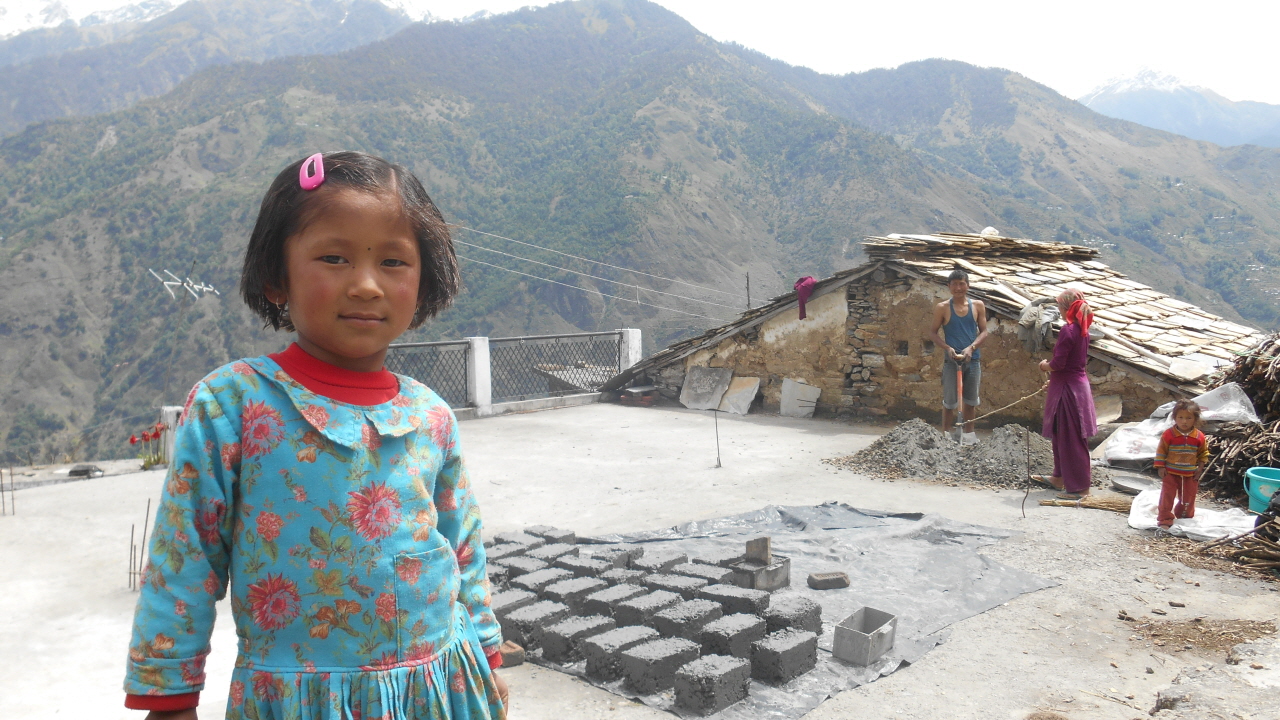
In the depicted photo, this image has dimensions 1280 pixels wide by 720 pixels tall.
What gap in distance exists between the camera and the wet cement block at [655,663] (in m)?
3.33

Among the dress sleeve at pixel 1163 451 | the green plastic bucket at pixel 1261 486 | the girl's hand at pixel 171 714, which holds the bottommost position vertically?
the green plastic bucket at pixel 1261 486

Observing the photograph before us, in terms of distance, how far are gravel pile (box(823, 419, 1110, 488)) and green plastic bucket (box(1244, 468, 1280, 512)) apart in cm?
174

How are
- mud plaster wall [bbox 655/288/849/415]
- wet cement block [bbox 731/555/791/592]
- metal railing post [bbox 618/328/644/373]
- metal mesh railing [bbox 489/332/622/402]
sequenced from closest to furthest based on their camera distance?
wet cement block [bbox 731/555/791/592] < mud plaster wall [bbox 655/288/849/415] < metal mesh railing [bbox 489/332/622/402] < metal railing post [bbox 618/328/644/373]

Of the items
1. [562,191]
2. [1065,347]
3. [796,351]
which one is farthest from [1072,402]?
[562,191]

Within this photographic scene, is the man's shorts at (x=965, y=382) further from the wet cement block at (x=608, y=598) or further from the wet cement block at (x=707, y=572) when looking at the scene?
the wet cement block at (x=608, y=598)

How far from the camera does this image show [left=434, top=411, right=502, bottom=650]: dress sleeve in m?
1.67

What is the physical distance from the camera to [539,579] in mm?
4398

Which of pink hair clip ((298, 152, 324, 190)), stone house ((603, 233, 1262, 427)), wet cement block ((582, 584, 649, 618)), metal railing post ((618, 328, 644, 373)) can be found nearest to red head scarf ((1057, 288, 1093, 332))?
stone house ((603, 233, 1262, 427))

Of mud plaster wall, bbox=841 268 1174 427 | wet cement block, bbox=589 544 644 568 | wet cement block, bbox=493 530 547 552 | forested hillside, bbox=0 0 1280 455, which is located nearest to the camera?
wet cement block, bbox=589 544 644 568

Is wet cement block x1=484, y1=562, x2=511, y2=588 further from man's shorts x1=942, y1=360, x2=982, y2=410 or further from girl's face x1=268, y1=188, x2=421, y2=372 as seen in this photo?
man's shorts x1=942, y1=360, x2=982, y2=410

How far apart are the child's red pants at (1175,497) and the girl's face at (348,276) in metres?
5.80

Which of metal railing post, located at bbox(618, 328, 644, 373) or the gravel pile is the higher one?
metal railing post, located at bbox(618, 328, 644, 373)

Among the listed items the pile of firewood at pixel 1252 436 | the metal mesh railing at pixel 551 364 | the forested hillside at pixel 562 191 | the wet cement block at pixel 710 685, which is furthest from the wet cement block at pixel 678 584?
the forested hillside at pixel 562 191

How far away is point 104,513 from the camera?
276 inches
